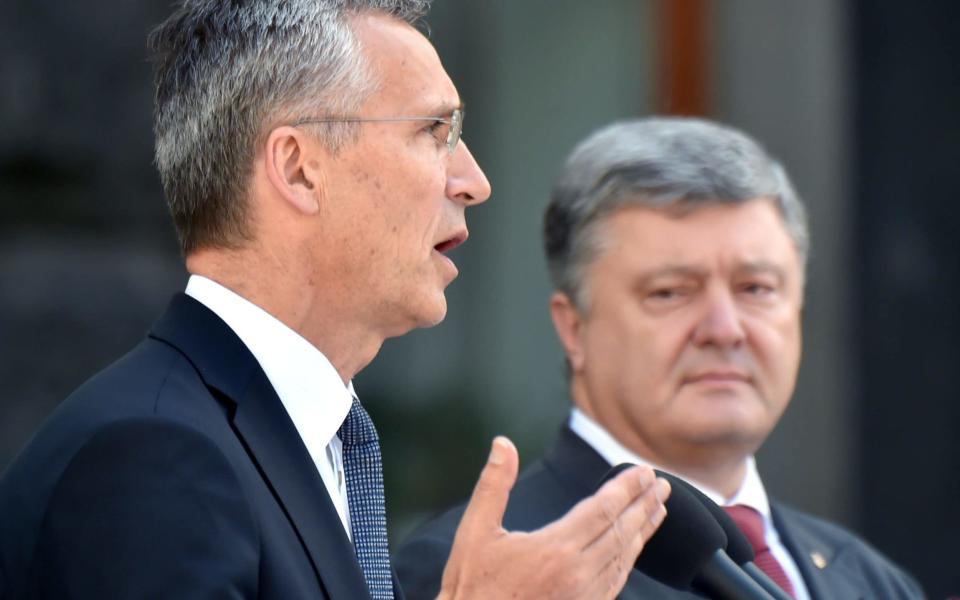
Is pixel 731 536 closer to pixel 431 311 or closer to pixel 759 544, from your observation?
pixel 431 311

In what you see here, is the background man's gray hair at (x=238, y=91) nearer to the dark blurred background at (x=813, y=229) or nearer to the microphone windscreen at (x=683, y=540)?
the microphone windscreen at (x=683, y=540)

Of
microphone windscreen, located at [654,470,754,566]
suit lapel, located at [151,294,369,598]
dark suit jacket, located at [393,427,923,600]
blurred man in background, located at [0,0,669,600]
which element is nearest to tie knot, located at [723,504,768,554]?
dark suit jacket, located at [393,427,923,600]

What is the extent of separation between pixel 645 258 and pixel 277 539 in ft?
4.82

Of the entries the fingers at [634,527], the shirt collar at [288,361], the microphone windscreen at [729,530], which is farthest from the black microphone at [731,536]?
the shirt collar at [288,361]

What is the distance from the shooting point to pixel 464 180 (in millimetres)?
2518

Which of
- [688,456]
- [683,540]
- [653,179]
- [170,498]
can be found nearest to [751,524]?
[688,456]

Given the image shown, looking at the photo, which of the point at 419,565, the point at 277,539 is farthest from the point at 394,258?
the point at 419,565

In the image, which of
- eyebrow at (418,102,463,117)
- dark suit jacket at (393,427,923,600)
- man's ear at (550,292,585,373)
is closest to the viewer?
eyebrow at (418,102,463,117)

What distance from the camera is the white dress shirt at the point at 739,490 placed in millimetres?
3312

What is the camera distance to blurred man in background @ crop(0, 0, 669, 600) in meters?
1.94

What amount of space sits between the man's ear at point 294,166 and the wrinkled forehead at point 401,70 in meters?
0.12

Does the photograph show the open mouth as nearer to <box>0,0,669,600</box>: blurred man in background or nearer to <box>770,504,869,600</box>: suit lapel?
<box>0,0,669,600</box>: blurred man in background

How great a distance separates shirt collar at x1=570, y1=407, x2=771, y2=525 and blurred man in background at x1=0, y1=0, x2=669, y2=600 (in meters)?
0.93

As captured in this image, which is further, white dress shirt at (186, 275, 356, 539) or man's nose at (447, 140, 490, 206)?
man's nose at (447, 140, 490, 206)
